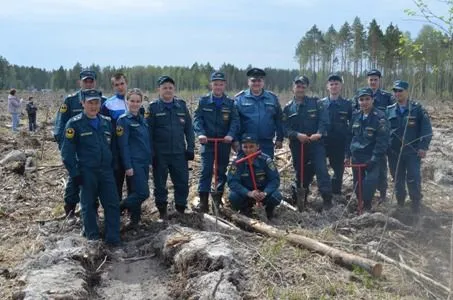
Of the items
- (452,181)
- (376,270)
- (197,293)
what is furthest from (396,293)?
(452,181)

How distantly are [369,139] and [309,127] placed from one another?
3.17 ft

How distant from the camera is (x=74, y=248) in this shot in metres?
5.84

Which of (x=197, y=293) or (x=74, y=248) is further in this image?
(x=74, y=248)

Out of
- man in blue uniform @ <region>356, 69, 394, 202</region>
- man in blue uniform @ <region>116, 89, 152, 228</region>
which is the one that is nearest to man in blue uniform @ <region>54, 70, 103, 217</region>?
man in blue uniform @ <region>116, 89, 152, 228</region>

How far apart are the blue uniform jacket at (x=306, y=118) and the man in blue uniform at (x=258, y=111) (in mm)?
424

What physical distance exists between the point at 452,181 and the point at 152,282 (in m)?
7.28

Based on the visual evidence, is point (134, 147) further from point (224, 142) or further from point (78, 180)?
point (224, 142)

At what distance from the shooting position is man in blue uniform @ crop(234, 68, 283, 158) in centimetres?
814

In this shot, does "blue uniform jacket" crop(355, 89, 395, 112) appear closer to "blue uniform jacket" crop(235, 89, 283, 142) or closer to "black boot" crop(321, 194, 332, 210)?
"black boot" crop(321, 194, 332, 210)

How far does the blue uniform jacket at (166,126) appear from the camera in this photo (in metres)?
7.59

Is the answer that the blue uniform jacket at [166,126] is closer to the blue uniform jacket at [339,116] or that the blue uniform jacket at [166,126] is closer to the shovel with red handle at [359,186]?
the blue uniform jacket at [339,116]

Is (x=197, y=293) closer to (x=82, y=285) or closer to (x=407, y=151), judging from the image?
(x=82, y=285)

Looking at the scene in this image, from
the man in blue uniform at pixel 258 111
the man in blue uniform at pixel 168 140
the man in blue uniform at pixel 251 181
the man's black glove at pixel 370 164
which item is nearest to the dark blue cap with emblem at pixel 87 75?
the man in blue uniform at pixel 168 140

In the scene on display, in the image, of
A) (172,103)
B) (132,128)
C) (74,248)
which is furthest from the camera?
(172,103)
